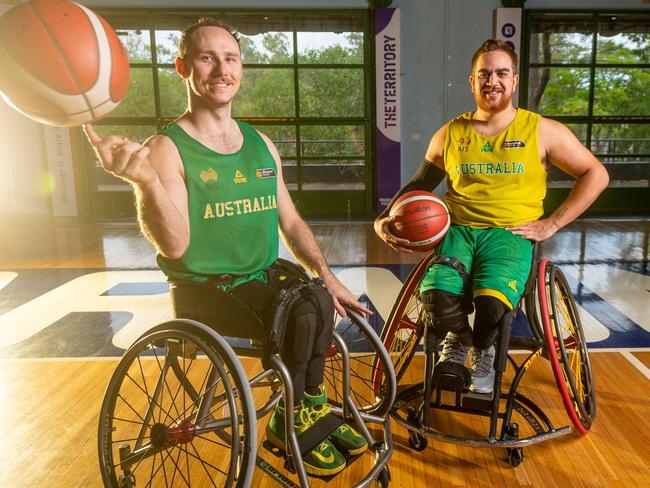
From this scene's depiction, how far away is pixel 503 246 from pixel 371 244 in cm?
390

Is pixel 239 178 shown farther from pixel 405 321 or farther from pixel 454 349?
pixel 454 349

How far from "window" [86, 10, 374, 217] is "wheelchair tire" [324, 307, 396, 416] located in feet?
14.9

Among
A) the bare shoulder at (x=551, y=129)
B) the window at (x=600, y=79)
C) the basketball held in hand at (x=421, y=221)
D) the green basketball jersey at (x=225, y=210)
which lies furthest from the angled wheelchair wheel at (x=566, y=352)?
the window at (x=600, y=79)

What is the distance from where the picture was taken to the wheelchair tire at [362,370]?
190cm

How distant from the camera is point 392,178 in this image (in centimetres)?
774

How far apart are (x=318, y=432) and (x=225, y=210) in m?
0.74

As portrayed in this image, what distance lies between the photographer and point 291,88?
786cm

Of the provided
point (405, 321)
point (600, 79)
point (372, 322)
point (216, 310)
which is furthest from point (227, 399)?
point (600, 79)

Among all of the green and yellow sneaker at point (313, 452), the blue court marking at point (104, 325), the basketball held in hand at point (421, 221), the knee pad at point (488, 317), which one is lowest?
the blue court marking at point (104, 325)

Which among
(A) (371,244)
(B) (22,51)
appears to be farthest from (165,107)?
(B) (22,51)

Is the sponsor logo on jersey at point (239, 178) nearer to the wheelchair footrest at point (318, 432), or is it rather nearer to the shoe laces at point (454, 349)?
the wheelchair footrest at point (318, 432)

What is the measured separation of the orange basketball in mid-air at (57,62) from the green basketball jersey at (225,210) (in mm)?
274

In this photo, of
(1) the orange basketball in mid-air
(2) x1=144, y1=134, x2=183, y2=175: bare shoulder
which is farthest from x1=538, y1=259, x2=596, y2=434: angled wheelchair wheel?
(1) the orange basketball in mid-air

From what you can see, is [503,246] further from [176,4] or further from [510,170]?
[176,4]
